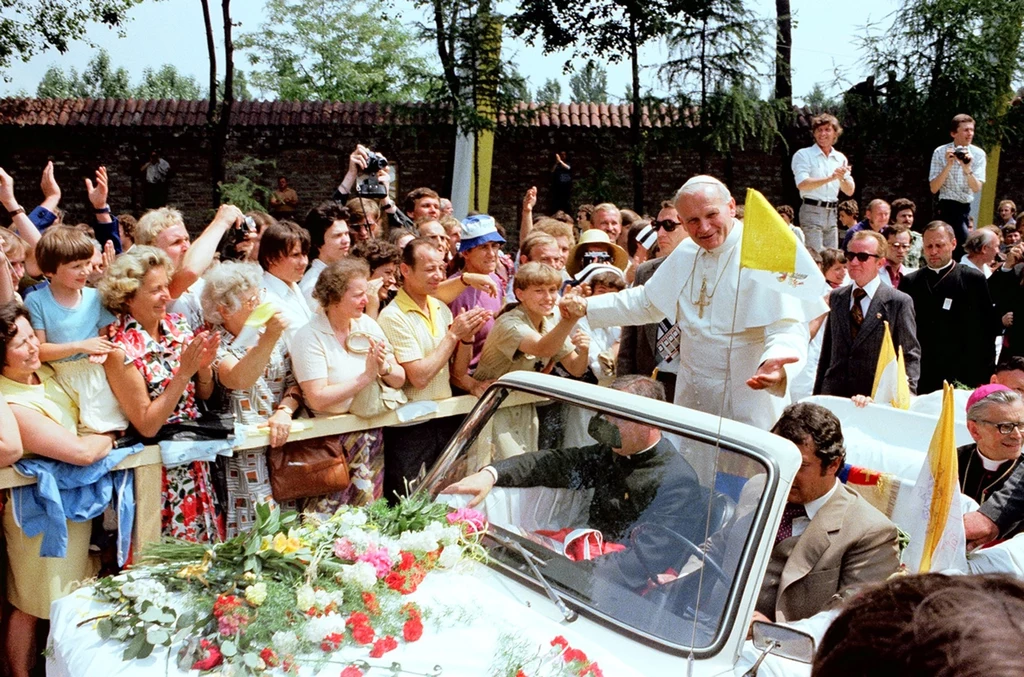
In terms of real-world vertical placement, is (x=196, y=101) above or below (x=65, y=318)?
above

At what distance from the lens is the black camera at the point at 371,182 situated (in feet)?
24.6

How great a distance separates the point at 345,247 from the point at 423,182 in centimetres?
1544

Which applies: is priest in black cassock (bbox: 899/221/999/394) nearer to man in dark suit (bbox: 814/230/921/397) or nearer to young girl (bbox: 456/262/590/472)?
Answer: man in dark suit (bbox: 814/230/921/397)

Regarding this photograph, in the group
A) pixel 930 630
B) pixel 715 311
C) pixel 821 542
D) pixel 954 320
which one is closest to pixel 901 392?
pixel 715 311

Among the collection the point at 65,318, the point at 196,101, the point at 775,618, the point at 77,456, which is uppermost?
the point at 196,101

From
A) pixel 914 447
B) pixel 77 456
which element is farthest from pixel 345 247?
pixel 914 447

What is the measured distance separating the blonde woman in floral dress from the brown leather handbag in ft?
1.00

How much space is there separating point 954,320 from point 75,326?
21.4ft

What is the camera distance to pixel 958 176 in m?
12.0

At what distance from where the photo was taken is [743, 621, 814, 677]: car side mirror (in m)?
2.36

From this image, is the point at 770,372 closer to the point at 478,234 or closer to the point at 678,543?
the point at 678,543

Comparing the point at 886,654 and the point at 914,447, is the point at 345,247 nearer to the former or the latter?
the point at 914,447

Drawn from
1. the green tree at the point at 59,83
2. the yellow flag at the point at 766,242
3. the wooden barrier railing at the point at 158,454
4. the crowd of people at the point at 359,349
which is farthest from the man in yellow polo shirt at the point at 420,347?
the green tree at the point at 59,83

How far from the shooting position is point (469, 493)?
3.48m
